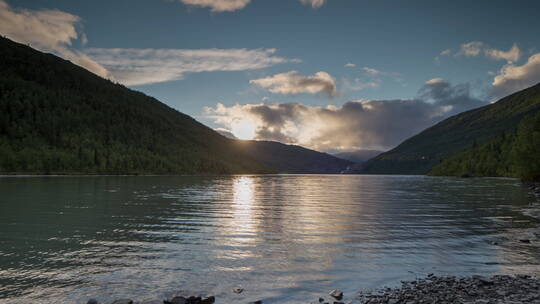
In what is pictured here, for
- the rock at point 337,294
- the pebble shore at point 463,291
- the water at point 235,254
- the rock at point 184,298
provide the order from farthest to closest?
1. the water at point 235,254
2. the rock at point 337,294
3. the pebble shore at point 463,291
4. the rock at point 184,298

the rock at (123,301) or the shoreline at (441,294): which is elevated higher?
the rock at (123,301)

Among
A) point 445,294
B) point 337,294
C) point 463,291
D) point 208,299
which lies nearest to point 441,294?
point 445,294

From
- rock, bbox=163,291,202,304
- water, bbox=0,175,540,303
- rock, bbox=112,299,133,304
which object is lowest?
water, bbox=0,175,540,303

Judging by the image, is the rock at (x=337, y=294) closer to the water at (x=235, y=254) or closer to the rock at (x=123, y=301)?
the water at (x=235, y=254)

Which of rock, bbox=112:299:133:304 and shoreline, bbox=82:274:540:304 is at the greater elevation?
rock, bbox=112:299:133:304

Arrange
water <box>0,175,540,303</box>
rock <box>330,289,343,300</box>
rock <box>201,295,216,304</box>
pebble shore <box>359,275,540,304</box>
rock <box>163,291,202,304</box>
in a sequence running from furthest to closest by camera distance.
Answer: water <box>0,175,540,303</box>
rock <box>330,289,343,300</box>
pebble shore <box>359,275,540,304</box>
rock <box>201,295,216,304</box>
rock <box>163,291,202,304</box>

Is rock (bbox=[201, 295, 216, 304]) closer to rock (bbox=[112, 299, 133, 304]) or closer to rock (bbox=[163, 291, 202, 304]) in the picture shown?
rock (bbox=[163, 291, 202, 304])

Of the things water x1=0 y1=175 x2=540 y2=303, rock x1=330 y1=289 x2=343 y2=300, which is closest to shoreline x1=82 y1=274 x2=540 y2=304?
rock x1=330 y1=289 x2=343 y2=300

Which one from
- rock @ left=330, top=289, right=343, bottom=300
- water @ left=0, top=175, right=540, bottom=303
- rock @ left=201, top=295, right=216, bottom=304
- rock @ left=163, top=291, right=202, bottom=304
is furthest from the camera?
water @ left=0, top=175, right=540, bottom=303

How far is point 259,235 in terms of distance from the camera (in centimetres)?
2816

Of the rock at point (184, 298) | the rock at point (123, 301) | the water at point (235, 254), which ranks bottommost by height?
the water at point (235, 254)

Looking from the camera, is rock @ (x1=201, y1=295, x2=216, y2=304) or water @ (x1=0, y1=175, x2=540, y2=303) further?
water @ (x1=0, y1=175, x2=540, y2=303)

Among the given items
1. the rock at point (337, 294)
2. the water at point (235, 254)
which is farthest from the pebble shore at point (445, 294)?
the water at point (235, 254)

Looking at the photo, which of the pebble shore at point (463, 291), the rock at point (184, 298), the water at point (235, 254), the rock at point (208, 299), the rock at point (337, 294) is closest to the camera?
the rock at point (184, 298)
